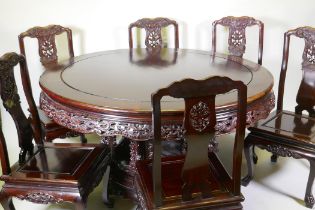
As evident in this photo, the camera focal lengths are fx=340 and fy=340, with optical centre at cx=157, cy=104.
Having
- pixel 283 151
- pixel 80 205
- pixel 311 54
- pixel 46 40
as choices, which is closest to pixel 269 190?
pixel 283 151

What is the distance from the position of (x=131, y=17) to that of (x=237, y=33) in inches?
37.8

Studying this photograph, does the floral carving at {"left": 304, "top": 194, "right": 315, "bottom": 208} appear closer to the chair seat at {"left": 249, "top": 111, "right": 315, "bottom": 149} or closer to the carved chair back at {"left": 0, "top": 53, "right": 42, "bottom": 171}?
Answer: the chair seat at {"left": 249, "top": 111, "right": 315, "bottom": 149}

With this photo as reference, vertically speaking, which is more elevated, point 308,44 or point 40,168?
point 308,44

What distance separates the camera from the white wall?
297 centimetres

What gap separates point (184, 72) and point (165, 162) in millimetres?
627

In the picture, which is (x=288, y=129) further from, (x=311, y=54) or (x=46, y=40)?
(x=46, y=40)

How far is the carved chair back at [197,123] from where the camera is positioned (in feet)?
3.87

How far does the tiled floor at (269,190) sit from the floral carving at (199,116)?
1125 mm

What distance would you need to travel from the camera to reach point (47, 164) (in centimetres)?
174

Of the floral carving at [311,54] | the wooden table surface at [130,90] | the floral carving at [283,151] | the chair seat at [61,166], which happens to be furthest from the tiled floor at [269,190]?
the floral carving at [311,54]

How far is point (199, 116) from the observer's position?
124 centimetres

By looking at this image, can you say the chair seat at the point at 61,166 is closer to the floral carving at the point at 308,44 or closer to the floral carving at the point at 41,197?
the floral carving at the point at 41,197

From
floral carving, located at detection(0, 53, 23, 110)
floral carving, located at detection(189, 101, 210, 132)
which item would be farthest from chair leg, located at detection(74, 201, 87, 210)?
floral carving, located at detection(189, 101, 210, 132)

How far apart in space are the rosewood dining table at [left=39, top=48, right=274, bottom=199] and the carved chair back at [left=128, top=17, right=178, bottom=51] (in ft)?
1.48
